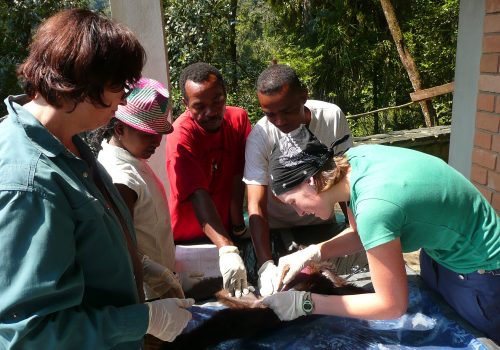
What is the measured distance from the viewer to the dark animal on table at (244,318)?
1.77 metres

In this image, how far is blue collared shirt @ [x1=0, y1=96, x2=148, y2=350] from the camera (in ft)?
3.22

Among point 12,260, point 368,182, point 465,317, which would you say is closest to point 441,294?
point 465,317

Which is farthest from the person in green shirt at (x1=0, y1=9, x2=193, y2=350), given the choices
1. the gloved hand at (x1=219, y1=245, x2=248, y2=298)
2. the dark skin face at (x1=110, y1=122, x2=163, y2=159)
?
the gloved hand at (x1=219, y1=245, x2=248, y2=298)

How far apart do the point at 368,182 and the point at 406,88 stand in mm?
10456

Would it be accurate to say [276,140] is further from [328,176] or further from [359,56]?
[359,56]

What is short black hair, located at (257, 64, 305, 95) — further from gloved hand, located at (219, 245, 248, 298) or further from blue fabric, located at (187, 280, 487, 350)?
blue fabric, located at (187, 280, 487, 350)

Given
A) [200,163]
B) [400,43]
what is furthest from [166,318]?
[400,43]

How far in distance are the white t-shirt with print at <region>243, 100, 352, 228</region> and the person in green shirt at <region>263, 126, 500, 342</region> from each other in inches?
23.7

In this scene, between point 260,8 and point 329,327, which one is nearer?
point 329,327

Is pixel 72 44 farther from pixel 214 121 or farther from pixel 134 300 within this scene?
pixel 214 121

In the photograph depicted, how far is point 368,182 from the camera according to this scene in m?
1.55

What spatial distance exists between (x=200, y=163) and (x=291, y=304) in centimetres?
96

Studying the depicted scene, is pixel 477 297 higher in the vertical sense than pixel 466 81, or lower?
lower

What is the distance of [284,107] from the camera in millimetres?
2420
